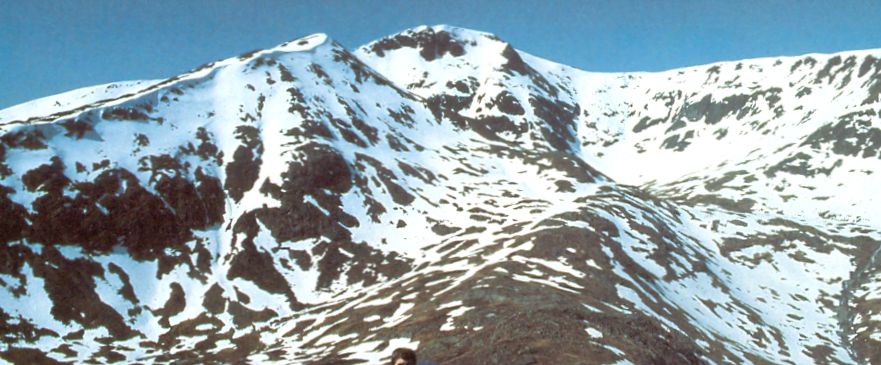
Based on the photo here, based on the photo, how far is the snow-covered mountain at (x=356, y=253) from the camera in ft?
238

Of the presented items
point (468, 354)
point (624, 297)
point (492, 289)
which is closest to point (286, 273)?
point (492, 289)

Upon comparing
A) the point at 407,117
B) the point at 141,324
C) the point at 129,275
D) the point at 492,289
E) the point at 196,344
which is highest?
the point at 407,117

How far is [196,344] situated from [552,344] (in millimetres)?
54682

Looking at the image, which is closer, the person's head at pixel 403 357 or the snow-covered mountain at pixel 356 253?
the person's head at pixel 403 357

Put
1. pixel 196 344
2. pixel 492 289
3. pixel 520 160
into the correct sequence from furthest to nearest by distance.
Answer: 1. pixel 520 160
2. pixel 196 344
3. pixel 492 289

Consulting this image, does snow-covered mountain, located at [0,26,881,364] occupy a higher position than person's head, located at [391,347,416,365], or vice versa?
snow-covered mountain, located at [0,26,881,364]

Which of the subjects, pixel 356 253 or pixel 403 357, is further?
pixel 356 253

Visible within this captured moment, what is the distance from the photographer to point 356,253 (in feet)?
385

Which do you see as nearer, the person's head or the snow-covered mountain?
the person's head

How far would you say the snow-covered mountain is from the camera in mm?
72438

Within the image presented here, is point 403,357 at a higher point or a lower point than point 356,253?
lower

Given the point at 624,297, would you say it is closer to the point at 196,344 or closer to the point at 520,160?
the point at 196,344

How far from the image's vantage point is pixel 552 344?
52469mm

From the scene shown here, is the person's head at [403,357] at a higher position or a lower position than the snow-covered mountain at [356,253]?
lower
